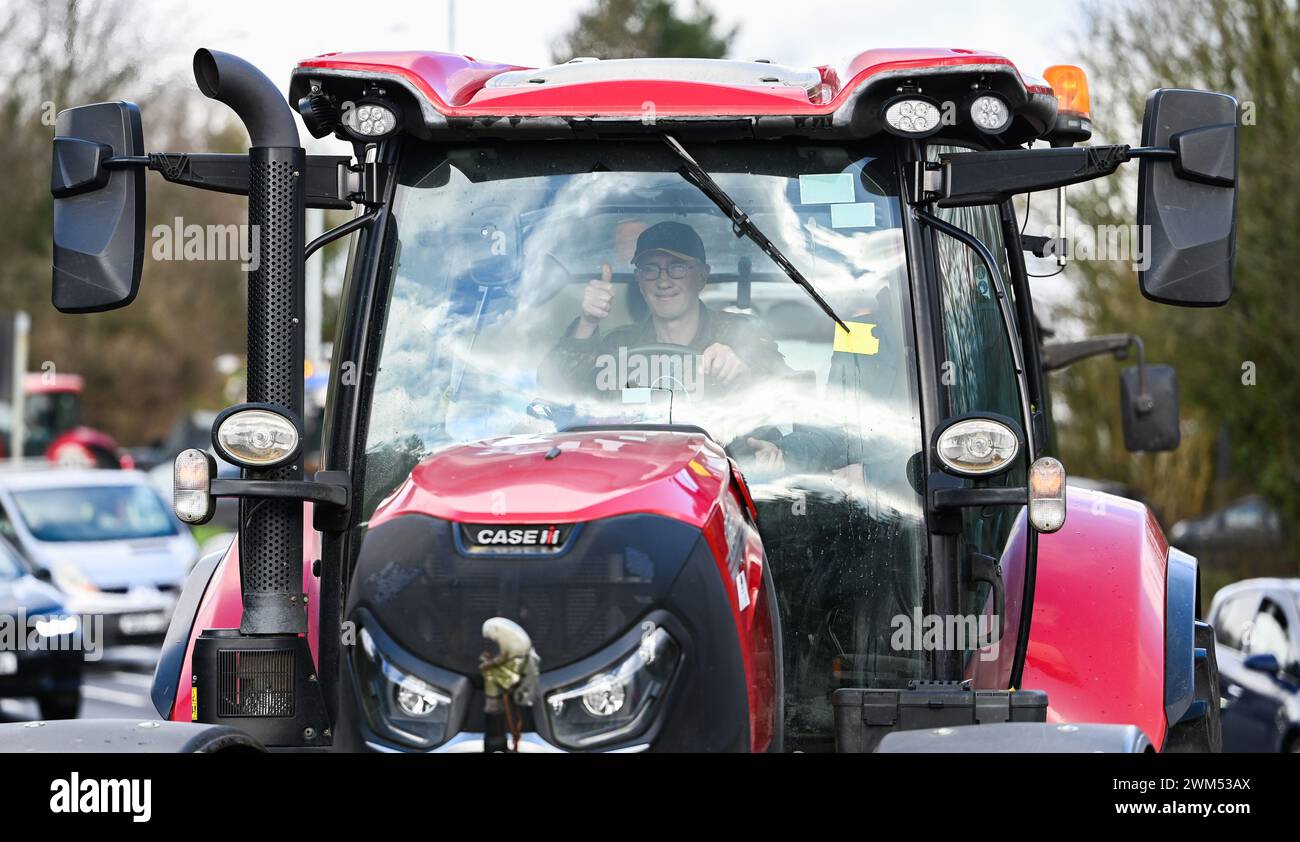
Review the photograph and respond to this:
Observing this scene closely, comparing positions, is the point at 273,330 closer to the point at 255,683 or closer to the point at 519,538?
the point at 255,683

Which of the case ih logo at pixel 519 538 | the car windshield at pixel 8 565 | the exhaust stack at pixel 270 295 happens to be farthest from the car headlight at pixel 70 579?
the case ih logo at pixel 519 538

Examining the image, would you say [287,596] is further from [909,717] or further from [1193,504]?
[1193,504]

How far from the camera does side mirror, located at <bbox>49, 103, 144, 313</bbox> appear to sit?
13.6 feet

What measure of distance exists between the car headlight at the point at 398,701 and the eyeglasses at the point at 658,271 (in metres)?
1.18

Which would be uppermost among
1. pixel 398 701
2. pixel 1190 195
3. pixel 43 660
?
pixel 1190 195

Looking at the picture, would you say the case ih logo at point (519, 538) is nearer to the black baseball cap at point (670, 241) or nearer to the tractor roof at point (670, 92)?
the black baseball cap at point (670, 241)

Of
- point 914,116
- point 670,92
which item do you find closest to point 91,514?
point 670,92

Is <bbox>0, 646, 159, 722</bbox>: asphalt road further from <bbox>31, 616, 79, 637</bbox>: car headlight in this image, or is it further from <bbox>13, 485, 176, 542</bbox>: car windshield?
<bbox>13, 485, 176, 542</bbox>: car windshield

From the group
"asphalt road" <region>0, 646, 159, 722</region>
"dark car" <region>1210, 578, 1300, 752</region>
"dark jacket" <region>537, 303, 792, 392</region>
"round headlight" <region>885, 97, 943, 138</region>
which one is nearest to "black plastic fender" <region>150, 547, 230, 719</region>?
"dark jacket" <region>537, 303, 792, 392</region>

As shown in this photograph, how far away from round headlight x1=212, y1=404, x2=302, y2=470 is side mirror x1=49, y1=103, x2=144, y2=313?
0.44 metres

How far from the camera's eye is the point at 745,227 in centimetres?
432

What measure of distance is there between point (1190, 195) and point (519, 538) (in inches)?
68.0

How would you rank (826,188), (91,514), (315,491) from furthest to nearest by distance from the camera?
(91,514) → (826,188) → (315,491)
